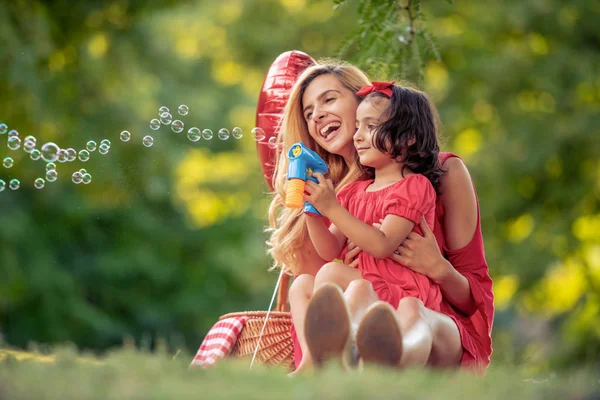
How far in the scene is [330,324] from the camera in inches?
80.8

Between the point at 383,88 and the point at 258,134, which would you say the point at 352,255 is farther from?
the point at 258,134

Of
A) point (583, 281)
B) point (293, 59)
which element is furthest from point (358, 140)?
point (583, 281)

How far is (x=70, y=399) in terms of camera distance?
1.22m

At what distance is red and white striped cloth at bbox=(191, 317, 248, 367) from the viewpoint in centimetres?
320

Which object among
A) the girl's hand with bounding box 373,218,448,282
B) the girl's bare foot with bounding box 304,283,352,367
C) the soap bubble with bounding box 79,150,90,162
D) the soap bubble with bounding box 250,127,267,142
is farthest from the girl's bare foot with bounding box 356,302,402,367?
the soap bubble with bounding box 79,150,90,162

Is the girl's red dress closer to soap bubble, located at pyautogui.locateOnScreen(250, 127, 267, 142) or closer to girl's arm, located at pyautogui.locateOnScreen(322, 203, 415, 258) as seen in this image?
girl's arm, located at pyautogui.locateOnScreen(322, 203, 415, 258)

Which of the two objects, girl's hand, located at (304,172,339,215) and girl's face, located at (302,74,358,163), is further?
girl's face, located at (302,74,358,163)

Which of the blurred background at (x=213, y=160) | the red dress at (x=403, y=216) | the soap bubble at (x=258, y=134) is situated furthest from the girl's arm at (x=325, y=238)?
the blurred background at (x=213, y=160)

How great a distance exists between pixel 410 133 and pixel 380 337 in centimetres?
89

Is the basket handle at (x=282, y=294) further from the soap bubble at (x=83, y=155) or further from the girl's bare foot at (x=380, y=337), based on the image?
the girl's bare foot at (x=380, y=337)

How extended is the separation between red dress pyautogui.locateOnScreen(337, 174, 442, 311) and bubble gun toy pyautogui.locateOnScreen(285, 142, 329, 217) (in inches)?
7.9

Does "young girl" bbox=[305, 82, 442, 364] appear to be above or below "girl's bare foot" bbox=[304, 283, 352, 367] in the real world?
above

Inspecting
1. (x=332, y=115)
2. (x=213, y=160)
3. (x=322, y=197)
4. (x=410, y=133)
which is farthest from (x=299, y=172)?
(x=213, y=160)

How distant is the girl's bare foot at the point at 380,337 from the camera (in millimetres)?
2010
